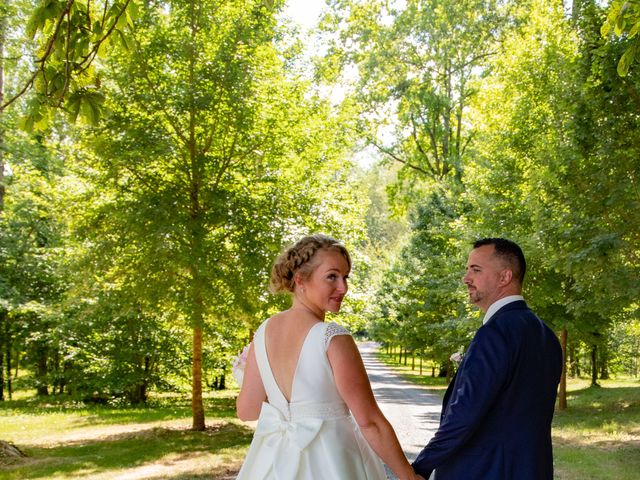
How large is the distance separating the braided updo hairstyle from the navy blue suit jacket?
822 millimetres

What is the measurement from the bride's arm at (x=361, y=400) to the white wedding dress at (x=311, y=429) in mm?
77

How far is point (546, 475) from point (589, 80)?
366 inches

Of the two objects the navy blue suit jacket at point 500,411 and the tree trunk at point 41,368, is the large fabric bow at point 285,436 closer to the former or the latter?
the navy blue suit jacket at point 500,411

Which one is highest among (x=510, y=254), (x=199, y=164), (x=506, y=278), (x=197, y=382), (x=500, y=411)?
(x=199, y=164)

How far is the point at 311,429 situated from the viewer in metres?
3.51

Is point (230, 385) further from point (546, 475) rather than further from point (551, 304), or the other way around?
point (546, 475)

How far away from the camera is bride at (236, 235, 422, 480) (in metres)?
3.38

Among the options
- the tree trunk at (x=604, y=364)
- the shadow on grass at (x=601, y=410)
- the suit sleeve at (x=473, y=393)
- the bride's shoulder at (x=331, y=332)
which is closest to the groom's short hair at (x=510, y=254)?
the suit sleeve at (x=473, y=393)

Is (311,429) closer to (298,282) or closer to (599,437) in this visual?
(298,282)

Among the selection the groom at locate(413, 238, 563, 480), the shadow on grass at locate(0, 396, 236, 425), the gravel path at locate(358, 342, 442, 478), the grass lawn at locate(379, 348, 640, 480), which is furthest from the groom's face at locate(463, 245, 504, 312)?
the shadow on grass at locate(0, 396, 236, 425)

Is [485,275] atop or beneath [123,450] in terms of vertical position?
atop

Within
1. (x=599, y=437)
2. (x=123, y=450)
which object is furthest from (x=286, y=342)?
(x=599, y=437)

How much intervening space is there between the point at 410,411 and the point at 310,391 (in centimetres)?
1778

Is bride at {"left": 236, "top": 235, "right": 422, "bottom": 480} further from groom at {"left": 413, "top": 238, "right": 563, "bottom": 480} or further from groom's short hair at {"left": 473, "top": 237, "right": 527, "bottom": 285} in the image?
groom's short hair at {"left": 473, "top": 237, "right": 527, "bottom": 285}
